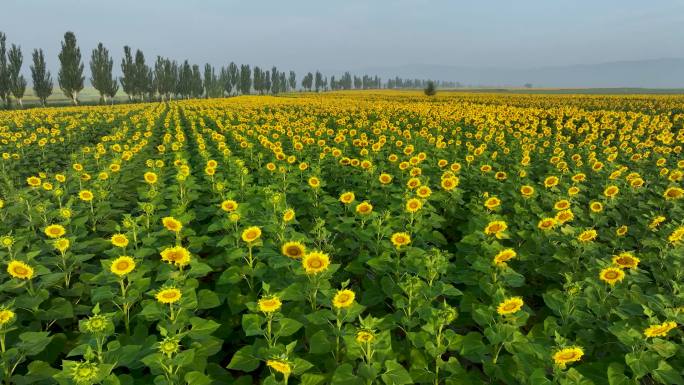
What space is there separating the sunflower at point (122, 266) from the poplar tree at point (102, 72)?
233 ft

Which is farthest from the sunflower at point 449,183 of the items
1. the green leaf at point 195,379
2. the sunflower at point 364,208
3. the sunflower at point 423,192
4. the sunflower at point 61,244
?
the sunflower at point 61,244

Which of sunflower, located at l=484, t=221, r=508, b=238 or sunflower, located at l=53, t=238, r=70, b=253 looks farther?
sunflower, located at l=484, t=221, r=508, b=238

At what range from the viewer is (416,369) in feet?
9.92

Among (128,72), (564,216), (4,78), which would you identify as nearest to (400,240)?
(564,216)

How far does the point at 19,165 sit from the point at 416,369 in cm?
1356

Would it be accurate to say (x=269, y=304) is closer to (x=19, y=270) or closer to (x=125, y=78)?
(x=19, y=270)

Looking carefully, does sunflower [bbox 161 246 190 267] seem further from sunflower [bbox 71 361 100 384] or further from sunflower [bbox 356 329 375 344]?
sunflower [bbox 356 329 375 344]

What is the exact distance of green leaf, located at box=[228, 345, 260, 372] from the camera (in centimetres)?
290

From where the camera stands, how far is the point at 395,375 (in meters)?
2.65

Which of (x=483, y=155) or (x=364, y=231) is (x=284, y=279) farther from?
(x=483, y=155)

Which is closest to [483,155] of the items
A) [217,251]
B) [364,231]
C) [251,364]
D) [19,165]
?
[364,231]

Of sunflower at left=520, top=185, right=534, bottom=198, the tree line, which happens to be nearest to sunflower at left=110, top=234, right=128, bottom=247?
sunflower at left=520, top=185, right=534, bottom=198

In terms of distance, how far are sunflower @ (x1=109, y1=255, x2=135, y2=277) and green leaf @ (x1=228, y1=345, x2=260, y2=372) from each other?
139 centimetres

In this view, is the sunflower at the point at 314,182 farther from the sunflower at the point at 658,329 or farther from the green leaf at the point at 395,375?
the sunflower at the point at 658,329
